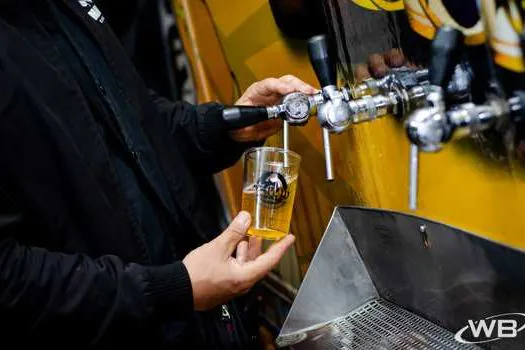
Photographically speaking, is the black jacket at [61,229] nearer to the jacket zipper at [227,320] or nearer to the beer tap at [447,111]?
the jacket zipper at [227,320]

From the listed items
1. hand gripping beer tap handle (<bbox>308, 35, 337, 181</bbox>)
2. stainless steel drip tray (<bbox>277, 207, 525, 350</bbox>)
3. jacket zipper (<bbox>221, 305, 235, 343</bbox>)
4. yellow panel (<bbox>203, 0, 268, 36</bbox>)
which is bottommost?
jacket zipper (<bbox>221, 305, 235, 343</bbox>)

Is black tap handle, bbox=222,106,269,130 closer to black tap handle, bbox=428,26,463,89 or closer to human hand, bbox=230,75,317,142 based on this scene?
human hand, bbox=230,75,317,142

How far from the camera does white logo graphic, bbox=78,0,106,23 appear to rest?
3.94 feet

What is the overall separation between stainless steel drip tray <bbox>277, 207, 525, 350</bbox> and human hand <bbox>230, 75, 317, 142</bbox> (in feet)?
0.84

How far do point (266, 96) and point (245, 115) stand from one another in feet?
0.45

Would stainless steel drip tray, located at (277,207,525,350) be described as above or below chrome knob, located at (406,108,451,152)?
below

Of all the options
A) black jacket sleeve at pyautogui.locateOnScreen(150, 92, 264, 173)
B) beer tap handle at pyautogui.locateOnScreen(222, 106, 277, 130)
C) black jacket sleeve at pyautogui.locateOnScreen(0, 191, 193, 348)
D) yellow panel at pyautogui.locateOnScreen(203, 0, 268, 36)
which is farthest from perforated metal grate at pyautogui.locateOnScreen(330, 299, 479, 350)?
yellow panel at pyautogui.locateOnScreen(203, 0, 268, 36)

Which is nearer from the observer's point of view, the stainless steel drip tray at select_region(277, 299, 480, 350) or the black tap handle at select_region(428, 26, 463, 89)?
the black tap handle at select_region(428, 26, 463, 89)

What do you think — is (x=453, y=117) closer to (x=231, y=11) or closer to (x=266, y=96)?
(x=266, y=96)

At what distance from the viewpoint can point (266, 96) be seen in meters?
1.20

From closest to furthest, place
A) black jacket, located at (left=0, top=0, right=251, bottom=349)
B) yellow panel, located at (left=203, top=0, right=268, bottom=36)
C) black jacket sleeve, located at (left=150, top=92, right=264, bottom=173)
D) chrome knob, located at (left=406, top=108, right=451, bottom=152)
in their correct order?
chrome knob, located at (left=406, top=108, right=451, bottom=152) < black jacket, located at (left=0, top=0, right=251, bottom=349) < black jacket sleeve, located at (left=150, top=92, right=264, bottom=173) < yellow panel, located at (left=203, top=0, right=268, bottom=36)

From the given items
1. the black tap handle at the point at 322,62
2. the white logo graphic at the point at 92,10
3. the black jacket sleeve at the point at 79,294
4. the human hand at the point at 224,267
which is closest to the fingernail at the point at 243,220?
the human hand at the point at 224,267

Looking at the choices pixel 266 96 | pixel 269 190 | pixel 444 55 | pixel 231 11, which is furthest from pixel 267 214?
pixel 231 11

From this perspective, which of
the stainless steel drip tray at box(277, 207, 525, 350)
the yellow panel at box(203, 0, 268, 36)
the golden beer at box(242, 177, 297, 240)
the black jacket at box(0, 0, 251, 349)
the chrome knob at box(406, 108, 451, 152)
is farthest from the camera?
the yellow panel at box(203, 0, 268, 36)
